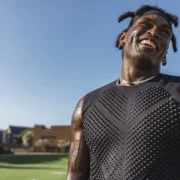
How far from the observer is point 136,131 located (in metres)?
1.77

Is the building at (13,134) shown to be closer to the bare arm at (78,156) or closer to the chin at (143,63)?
the bare arm at (78,156)

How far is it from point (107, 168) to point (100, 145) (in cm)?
14

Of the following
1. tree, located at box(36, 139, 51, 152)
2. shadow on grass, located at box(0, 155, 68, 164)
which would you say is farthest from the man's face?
tree, located at box(36, 139, 51, 152)

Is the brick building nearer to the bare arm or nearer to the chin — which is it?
the bare arm

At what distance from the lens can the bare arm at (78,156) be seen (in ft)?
6.57

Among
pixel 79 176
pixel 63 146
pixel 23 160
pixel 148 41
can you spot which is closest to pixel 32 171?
pixel 23 160

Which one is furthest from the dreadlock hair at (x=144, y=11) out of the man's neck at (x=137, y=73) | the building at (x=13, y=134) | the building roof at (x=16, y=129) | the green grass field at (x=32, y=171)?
the building roof at (x=16, y=129)

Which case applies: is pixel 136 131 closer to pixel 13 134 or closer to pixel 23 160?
pixel 23 160

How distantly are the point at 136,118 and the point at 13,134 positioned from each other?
8128 centimetres

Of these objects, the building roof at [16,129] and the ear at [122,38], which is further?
the building roof at [16,129]

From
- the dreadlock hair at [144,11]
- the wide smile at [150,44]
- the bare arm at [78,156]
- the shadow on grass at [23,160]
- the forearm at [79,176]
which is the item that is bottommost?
the shadow on grass at [23,160]

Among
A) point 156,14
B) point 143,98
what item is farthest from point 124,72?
point 156,14

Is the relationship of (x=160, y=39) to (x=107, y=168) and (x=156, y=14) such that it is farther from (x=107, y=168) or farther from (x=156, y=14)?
(x=107, y=168)

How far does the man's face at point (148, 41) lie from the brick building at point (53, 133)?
4626 centimetres
